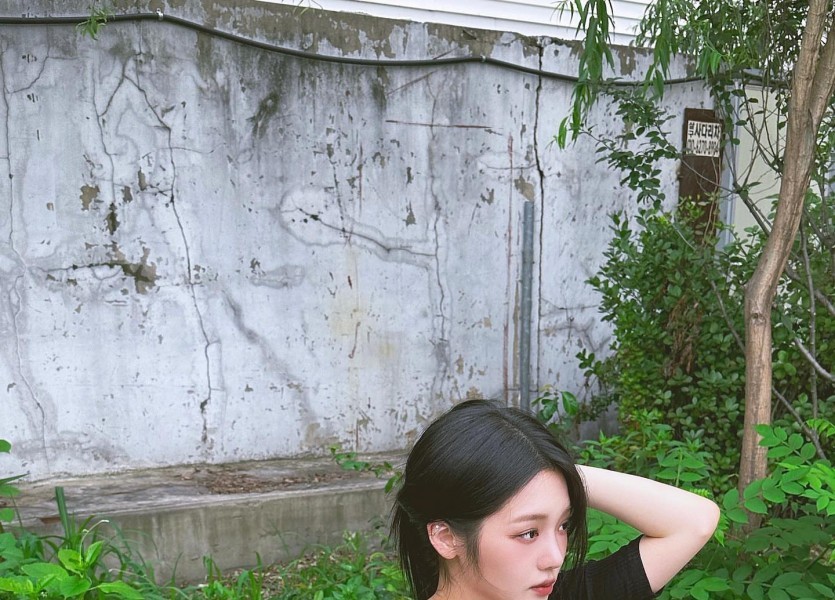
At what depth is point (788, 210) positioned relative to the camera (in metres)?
2.69

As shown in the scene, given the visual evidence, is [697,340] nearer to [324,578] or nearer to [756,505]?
[756,505]

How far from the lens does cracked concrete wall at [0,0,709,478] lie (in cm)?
393

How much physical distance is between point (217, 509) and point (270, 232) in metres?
1.38

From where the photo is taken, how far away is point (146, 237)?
13.4 ft

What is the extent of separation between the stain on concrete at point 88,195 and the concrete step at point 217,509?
131cm

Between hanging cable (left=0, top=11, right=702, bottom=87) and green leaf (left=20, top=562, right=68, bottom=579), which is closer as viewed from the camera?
green leaf (left=20, top=562, right=68, bottom=579)

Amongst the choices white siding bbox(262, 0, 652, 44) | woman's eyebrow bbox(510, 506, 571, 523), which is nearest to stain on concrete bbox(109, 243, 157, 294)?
white siding bbox(262, 0, 652, 44)

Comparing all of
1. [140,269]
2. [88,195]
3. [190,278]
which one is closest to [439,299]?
[190,278]

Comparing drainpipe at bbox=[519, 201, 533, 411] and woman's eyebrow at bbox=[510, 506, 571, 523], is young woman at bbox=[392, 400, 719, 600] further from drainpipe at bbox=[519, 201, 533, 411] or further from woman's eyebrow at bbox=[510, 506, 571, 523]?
drainpipe at bbox=[519, 201, 533, 411]

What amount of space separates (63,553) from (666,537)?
6.33 feet

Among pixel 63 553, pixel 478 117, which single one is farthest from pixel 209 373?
pixel 478 117

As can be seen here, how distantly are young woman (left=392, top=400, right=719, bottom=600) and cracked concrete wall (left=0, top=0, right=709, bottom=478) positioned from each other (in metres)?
2.77

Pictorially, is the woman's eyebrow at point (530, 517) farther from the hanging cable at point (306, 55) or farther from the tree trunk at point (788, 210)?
the hanging cable at point (306, 55)

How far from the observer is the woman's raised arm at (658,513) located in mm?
1648
